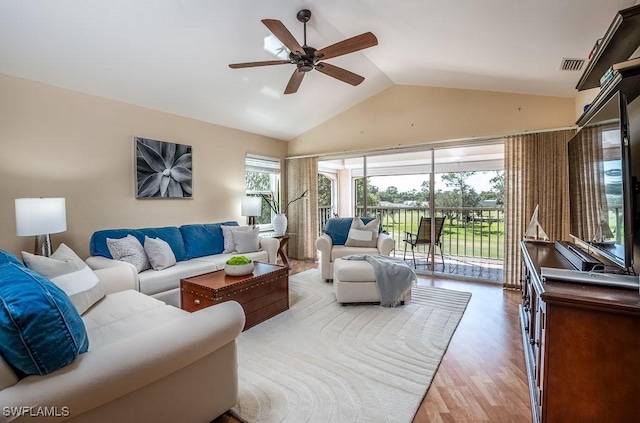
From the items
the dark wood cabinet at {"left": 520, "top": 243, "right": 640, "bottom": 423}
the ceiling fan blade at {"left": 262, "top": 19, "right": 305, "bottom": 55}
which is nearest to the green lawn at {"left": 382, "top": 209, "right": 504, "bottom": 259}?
the ceiling fan blade at {"left": 262, "top": 19, "right": 305, "bottom": 55}

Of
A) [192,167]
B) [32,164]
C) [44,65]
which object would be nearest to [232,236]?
[192,167]

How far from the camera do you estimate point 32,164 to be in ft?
9.61

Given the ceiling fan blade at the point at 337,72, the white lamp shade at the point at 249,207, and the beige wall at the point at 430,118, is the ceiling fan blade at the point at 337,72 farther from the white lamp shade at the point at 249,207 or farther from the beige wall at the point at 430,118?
the white lamp shade at the point at 249,207

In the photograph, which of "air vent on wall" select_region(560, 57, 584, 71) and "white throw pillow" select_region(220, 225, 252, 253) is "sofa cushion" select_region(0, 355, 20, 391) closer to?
"white throw pillow" select_region(220, 225, 252, 253)

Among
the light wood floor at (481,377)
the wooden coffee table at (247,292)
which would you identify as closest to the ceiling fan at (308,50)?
the wooden coffee table at (247,292)

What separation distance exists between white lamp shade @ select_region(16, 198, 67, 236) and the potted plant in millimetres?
3010

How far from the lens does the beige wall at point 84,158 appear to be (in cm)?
282

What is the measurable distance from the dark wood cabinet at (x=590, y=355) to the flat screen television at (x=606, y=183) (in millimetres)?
318

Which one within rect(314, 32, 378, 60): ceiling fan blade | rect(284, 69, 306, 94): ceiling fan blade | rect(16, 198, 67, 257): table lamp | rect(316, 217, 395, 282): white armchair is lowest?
rect(316, 217, 395, 282): white armchair

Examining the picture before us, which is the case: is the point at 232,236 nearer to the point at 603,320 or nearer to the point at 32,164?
the point at 32,164

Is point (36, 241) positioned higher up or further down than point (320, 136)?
further down

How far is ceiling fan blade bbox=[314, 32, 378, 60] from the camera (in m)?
2.25

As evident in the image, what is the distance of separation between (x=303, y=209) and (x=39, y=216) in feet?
12.9

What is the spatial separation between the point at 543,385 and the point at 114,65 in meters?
4.19
